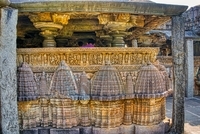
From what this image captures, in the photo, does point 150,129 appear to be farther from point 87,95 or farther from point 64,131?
point 64,131

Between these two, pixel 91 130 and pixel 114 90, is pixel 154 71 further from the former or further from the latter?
pixel 91 130

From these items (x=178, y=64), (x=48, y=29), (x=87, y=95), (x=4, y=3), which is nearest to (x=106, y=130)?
(x=87, y=95)

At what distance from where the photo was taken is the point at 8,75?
3.40 m

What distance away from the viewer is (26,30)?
5.15m

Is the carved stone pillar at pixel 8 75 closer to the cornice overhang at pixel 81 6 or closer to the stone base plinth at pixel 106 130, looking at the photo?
the cornice overhang at pixel 81 6

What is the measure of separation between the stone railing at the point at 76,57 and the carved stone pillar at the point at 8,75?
0.43m

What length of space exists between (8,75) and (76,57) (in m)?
1.11

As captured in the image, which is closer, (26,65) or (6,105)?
(6,105)

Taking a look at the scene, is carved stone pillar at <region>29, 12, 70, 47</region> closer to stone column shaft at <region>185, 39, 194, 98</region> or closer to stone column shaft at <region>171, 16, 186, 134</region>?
stone column shaft at <region>171, 16, 186, 134</region>

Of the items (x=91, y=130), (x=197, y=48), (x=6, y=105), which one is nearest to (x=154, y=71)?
(x=91, y=130)

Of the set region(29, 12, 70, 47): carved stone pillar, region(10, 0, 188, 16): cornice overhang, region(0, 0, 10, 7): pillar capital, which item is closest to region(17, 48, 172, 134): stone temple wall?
region(29, 12, 70, 47): carved stone pillar

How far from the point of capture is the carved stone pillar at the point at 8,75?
3.37m

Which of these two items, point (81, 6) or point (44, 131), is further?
point (44, 131)

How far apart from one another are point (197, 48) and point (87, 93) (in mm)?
8609
